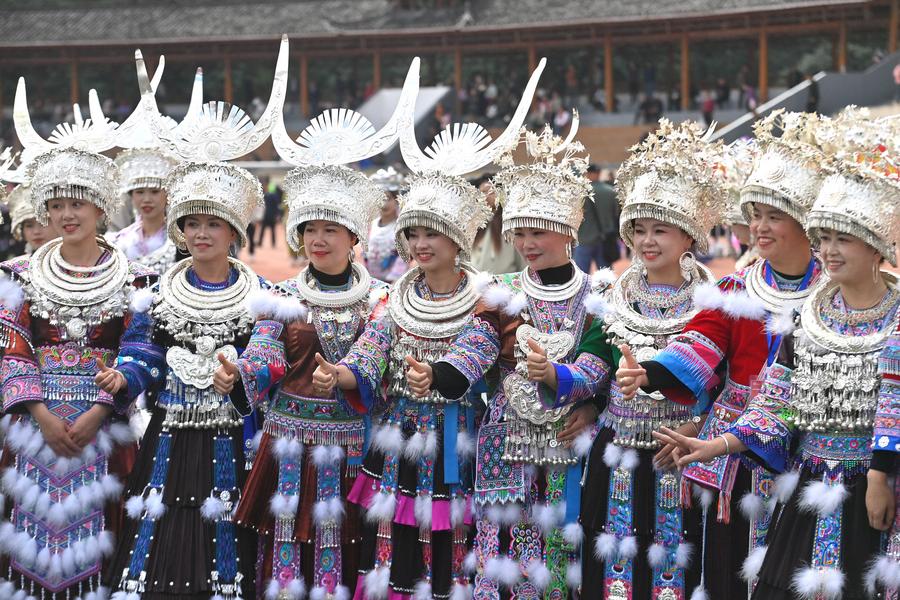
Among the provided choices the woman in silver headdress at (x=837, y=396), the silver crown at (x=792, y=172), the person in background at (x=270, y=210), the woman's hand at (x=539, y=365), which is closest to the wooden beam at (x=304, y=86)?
the person in background at (x=270, y=210)

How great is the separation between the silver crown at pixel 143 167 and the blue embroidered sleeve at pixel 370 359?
2.57 m

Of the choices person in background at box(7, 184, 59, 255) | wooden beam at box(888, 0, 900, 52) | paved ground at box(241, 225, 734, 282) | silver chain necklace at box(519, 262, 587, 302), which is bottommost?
silver chain necklace at box(519, 262, 587, 302)

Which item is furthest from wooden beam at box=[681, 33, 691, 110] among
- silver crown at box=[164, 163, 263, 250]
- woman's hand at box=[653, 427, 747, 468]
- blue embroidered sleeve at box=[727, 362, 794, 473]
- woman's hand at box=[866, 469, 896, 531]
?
woman's hand at box=[866, 469, 896, 531]

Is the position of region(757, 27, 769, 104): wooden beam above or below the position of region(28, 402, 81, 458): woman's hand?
above

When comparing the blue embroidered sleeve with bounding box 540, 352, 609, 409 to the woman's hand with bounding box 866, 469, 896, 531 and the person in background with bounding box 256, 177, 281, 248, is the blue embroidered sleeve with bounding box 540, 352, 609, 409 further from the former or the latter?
the person in background with bounding box 256, 177, 281, 248

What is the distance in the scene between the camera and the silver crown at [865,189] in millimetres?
3852

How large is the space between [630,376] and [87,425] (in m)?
2.37

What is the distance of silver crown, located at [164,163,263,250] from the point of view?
4.96 m

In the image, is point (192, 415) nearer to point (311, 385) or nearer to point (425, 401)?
point (311, 385)

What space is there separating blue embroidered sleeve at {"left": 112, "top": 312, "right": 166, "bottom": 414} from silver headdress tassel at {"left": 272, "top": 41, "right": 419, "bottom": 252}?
743 millimetres

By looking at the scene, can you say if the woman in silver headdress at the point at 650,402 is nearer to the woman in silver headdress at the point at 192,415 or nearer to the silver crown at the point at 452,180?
the silver crown at the point at 452,180

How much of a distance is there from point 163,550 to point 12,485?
2.65 feet

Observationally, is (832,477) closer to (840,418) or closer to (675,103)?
(840,418)

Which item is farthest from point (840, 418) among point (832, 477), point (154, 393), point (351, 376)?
point (154, 393)
